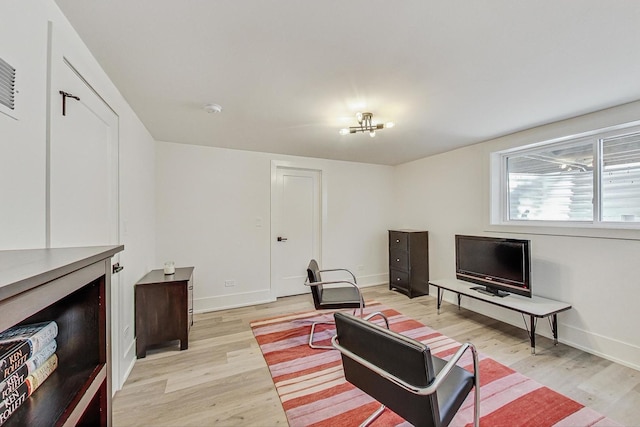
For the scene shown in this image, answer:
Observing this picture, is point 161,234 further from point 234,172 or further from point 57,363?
point 57,363

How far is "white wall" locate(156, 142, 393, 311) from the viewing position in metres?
3.53

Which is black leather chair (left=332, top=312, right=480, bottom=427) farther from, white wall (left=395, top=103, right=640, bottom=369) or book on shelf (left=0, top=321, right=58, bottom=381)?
white wall (left=395, top=103, right=640, bottom=369)

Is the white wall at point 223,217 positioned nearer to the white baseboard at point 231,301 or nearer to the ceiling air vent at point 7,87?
the white baseboard at point 231,301

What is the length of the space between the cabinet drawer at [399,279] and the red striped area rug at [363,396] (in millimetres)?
1513

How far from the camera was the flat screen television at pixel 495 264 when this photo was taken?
285cm

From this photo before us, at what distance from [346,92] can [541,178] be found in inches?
104

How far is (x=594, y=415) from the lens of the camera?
1746 mm

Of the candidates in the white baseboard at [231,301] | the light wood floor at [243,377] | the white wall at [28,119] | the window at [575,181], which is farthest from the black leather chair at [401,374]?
the white baseboard at [231,301]

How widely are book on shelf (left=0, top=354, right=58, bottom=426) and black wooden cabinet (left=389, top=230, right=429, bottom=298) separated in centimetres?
411

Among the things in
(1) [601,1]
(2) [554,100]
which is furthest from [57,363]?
(2) [554,100]

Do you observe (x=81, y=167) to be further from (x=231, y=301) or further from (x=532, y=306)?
(x=532, y=306)

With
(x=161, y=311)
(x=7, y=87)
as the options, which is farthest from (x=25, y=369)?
(x=161, y=311)

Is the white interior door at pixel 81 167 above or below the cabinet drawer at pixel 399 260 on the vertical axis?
above

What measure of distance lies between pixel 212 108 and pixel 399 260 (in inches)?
139
